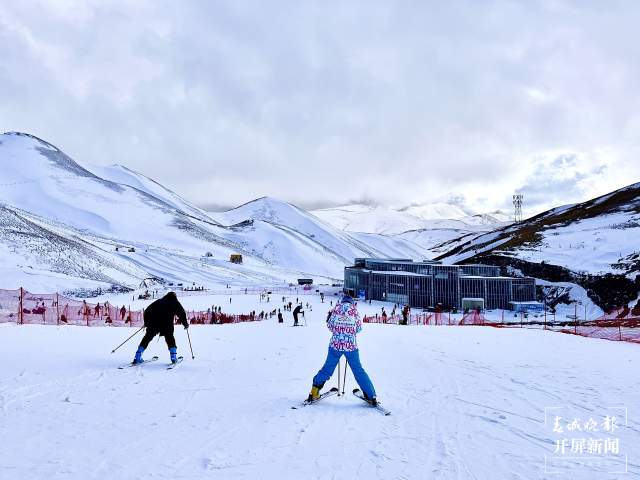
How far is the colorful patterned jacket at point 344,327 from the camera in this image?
289 inches

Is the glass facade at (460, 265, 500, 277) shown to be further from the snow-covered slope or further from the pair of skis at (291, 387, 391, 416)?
the pair of skis at (291, 387, 391, 416)

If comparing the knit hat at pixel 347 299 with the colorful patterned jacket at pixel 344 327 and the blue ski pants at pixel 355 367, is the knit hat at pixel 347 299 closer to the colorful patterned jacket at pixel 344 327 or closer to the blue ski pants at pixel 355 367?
the colorful patterned jacket at pixel 344 327

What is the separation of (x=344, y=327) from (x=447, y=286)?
214ft

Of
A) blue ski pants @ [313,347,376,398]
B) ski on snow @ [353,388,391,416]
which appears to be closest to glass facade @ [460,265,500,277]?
ski on snow @ [353,388,391,416]

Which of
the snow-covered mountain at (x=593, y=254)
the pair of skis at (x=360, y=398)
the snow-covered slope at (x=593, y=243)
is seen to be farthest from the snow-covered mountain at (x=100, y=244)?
the snow-covered slope at (x=593, y=243)

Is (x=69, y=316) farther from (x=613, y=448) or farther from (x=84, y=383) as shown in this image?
(x=613, y=448)

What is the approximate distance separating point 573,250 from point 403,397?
268 feet

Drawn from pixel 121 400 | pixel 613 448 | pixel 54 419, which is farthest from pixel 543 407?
pixel 54 419

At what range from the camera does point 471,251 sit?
123 metres

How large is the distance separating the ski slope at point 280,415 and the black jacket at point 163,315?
3.34 ft

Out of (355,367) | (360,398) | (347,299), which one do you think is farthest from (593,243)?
(355,367)

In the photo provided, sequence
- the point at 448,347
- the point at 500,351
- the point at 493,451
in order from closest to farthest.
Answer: the point at 493,451, the point at 500,351, the point at 448,347

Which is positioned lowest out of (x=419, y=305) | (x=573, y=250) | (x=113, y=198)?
(x=419, y=305)

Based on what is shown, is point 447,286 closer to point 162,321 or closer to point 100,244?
point 162,321
